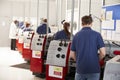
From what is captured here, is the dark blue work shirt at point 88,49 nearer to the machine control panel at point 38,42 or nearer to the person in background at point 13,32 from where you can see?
the machine control panel at point 38,42

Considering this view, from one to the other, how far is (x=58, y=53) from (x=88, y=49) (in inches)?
52.3

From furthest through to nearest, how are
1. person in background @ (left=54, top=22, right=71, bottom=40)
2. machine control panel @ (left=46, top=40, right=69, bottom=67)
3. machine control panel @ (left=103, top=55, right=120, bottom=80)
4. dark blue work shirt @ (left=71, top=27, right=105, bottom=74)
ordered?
1. person in background @ (left=54, top=22, right=71, bottom=40)
2. machine control panel @ (left=46, top=40, right=69, bottom=67)
3. dark blue work shirt @ (left=71, top=27, right=105, bottom=74)
4. machine control panel @ (left=103, top=55, right=120, bottom=80)

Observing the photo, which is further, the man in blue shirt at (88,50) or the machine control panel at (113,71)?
the man in blue shirt at (88,50)

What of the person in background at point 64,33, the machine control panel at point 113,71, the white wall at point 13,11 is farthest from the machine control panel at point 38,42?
the white wall at point 13,11

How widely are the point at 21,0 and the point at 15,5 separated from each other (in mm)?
424

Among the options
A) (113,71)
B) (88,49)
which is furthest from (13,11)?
(113,71)

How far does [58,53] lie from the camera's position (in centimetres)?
482

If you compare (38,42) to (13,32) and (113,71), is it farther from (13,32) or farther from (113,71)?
(13,32)

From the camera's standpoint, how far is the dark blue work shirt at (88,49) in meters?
3.55

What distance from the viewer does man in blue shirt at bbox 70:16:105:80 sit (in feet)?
11.7

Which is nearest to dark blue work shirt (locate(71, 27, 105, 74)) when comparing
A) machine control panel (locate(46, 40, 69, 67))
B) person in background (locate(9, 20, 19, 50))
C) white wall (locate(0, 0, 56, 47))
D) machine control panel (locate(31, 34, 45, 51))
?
machine control panel (locate(46, 40, 69, 67))

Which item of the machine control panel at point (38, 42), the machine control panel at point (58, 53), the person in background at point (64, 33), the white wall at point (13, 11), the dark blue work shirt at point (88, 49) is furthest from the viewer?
the white wall at point (13, 11)

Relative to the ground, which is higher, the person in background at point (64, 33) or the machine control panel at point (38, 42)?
the person in background at point (64, 33)

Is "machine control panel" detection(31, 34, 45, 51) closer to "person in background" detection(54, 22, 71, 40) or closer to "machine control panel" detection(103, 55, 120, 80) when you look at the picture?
"person in background" detection(54, 22, 71, 40)
